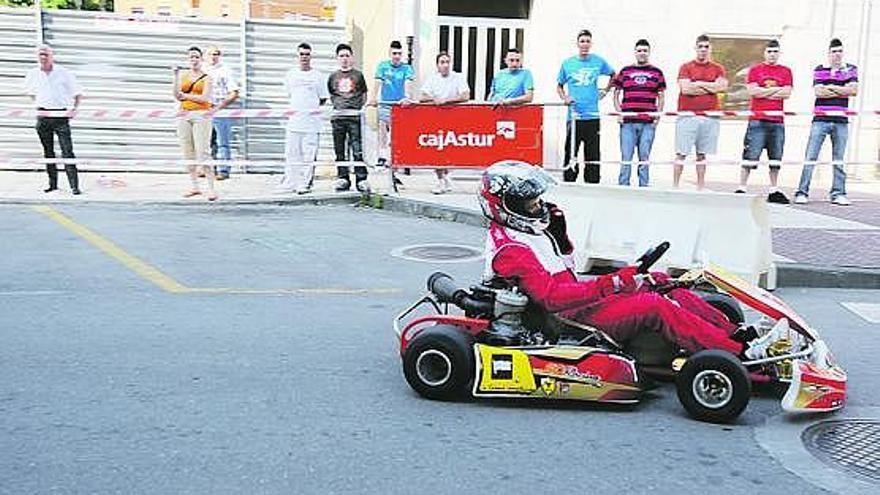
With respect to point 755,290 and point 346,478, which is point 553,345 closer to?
point 755,290

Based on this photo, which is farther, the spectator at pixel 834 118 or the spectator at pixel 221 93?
the spectator at pixel 221 93

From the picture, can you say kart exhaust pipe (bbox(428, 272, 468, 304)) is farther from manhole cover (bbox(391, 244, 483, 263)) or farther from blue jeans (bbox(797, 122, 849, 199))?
blue jeans (bbox(797, 122, 849, 199))

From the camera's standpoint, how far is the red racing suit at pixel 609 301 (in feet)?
16.4

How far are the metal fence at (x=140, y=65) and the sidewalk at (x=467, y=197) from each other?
714 millimetres

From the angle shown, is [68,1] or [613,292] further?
[68,1]

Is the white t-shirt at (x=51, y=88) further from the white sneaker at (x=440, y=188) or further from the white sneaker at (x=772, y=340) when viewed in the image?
the white sneaker at (x=772, y=340)

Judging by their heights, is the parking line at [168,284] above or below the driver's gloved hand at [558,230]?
below

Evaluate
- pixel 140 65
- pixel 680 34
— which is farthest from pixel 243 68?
pixel 680 34

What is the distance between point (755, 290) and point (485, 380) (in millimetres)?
1557

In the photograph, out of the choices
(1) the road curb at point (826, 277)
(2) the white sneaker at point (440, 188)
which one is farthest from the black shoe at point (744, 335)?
(2) the white sneaker at point (440, 188)

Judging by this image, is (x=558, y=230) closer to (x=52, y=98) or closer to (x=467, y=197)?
(x=467, y=197)

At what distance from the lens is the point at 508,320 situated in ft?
17.1

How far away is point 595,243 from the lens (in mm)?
8508

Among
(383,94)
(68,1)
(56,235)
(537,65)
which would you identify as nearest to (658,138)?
(537,65)
